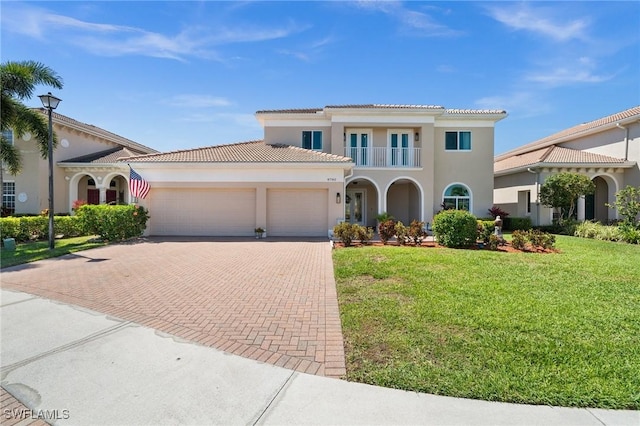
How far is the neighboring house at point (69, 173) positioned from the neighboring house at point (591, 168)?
2703 centimetres

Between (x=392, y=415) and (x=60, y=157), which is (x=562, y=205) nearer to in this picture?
(x=392, y=415)

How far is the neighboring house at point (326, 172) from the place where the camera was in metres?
15.3

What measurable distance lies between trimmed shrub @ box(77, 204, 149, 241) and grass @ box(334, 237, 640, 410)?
36.8 feet

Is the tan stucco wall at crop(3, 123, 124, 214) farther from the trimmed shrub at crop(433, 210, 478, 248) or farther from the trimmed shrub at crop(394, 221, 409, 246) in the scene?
the trimmed shrub at crop(433, 210, 478, 248)

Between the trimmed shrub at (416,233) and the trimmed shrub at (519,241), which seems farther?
the trimmed shrub at (416,233)

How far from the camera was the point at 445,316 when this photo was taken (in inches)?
184

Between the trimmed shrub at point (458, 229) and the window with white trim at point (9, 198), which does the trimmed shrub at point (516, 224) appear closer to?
the trimmed shrub at point (458, 229)

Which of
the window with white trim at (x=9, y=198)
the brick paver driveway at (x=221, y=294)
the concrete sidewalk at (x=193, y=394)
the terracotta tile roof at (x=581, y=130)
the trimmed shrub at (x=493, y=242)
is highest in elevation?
the terracotta tile roof at (x=581, y=130)

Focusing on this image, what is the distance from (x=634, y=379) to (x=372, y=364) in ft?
8.77

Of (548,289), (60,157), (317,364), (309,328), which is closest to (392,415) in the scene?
(317,364)

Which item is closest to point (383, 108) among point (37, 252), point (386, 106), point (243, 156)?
point (386, 106)

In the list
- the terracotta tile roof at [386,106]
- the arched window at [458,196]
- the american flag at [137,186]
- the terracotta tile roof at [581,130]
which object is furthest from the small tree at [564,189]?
the american flag at [137,186]

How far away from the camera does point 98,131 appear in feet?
77.3

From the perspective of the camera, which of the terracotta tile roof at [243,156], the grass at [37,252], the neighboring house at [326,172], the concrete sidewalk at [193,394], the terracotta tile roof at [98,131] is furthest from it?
the terracotta tile roof at [98,131]
